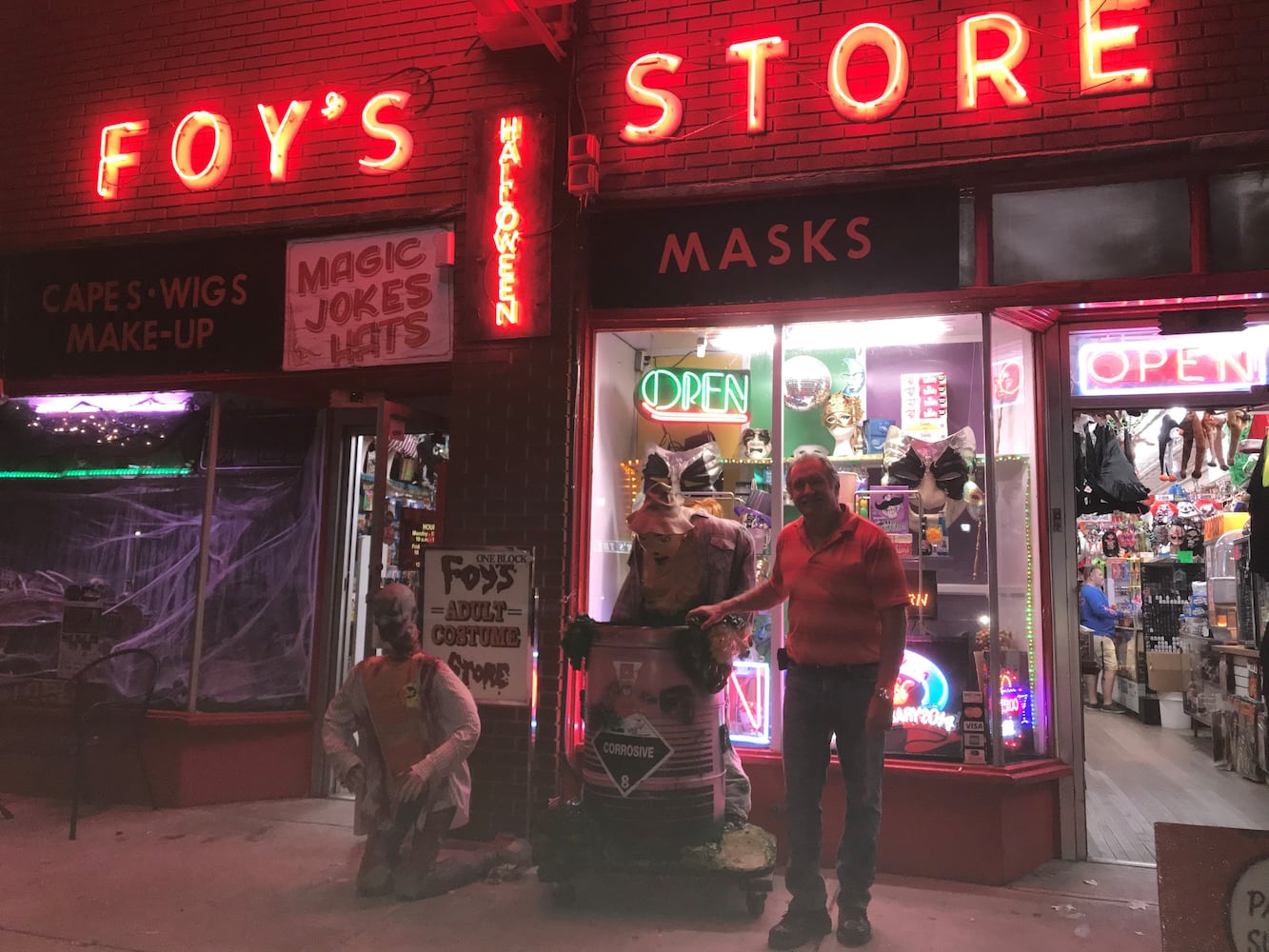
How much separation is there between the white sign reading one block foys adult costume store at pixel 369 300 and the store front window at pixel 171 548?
2.85ft

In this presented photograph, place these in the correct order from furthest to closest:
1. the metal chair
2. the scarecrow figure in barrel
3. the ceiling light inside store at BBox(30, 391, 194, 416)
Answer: the ceiling light inside store at BBox(30, 391, 194, 416) → the metal chair → the scarecrow figure in barrel

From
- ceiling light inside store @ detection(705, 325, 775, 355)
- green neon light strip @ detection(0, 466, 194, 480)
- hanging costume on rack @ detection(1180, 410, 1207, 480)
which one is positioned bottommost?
green neon light strip @ detection(0, 466, 194, 480)

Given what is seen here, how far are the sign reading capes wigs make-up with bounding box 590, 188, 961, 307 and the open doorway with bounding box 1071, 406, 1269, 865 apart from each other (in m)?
1.39

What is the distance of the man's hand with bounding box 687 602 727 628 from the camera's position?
14.1ft

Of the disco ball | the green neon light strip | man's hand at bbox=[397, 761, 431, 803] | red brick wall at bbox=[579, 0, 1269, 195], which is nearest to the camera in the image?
man's hand at bbox=[397, 761, 431, 803]

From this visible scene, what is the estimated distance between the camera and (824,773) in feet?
13.6

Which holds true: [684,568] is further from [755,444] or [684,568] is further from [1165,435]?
[1165,435]

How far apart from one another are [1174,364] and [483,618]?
4334mm

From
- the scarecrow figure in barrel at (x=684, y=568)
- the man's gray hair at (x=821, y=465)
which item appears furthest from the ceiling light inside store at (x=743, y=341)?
the man's gray hair at (x=821, y=465)

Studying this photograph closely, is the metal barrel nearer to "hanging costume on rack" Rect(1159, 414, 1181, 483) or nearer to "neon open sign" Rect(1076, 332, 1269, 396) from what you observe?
"neon open sign" Rect(1076, 332, 1269, 396)

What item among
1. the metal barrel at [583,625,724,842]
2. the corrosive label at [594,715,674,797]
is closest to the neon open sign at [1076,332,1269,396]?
the metal barrel at [583,625,724,842]

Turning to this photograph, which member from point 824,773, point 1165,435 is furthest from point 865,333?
point 1165,435

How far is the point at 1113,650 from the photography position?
10969 mm

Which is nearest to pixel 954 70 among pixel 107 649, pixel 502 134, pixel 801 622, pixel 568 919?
pixel 502 134
